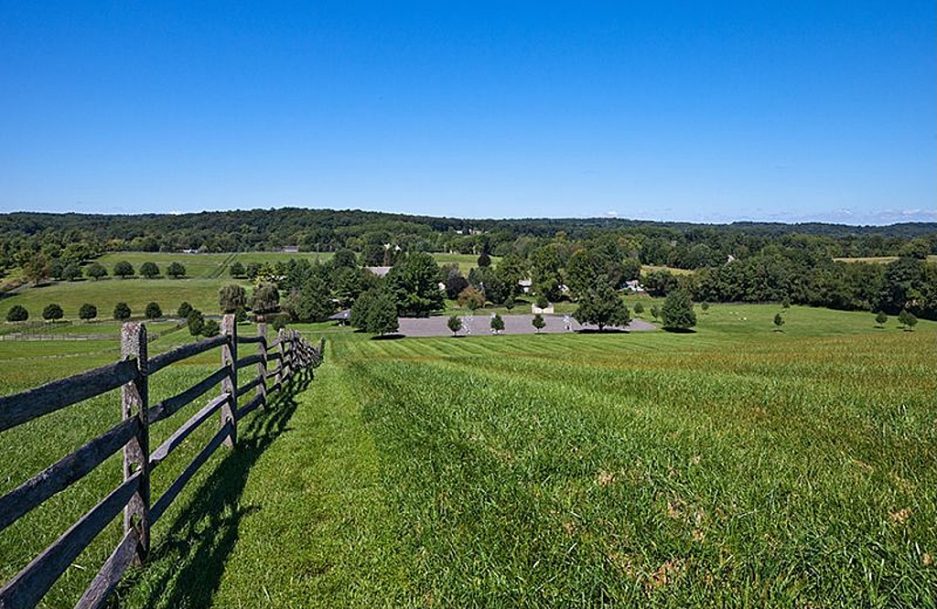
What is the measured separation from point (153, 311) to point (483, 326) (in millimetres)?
53376

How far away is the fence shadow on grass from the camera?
435 centimetres

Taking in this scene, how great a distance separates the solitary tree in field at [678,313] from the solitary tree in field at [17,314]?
96.0 metres

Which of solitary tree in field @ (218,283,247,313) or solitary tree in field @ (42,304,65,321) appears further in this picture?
solitary tree in field @ (218,283,247,313)

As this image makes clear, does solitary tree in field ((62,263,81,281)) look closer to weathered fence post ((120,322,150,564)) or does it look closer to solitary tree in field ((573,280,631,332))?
solitary tree in field ((573,280,631,332))

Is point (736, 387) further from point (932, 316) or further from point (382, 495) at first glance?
point (932, 316)

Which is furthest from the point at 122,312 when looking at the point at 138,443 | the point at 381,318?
the point at 138,443

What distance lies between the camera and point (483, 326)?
91.8 metres

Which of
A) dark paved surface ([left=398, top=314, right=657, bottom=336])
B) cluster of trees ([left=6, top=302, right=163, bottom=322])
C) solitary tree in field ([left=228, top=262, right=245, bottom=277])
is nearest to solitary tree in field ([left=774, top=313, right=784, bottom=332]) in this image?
dark paved surface ([left=398, top=314, right=657, bottom=336])

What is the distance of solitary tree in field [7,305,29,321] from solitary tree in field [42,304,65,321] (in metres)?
2.41

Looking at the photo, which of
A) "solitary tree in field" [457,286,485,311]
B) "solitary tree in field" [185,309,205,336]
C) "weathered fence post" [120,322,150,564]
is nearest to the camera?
"weathered fence post" [120,322,150,564]

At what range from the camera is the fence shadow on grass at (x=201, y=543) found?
4.35 meters

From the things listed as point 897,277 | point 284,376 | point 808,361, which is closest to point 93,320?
point 284,376

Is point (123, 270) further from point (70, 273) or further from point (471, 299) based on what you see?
point (471, 299)

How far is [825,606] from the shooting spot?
330cm
